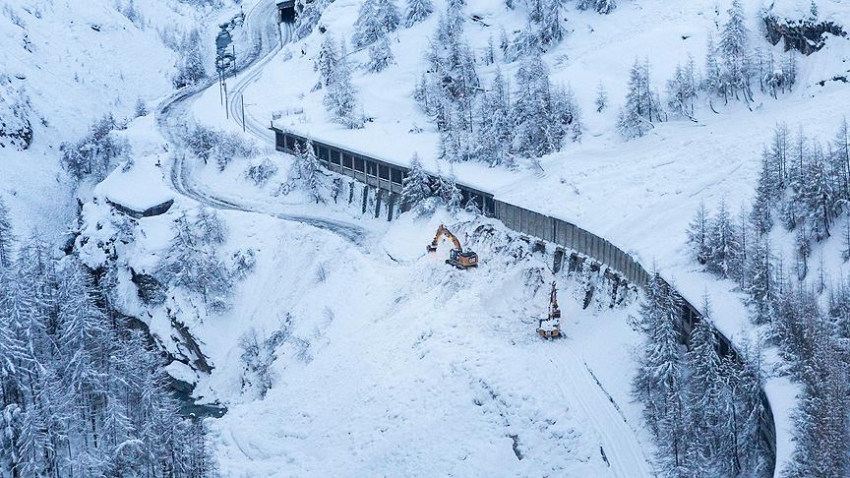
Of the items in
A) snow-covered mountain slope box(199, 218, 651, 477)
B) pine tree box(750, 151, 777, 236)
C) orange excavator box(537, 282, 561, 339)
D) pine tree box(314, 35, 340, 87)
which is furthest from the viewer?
pine tree box(314, 35, 340, 87)

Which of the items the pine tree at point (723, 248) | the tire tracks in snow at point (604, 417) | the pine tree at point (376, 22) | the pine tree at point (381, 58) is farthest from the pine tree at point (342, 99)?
the pine tree at point (723, 248)

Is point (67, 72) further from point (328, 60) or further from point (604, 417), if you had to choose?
point (604, 417)

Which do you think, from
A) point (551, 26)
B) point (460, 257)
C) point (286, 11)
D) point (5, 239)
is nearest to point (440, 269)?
point (460, 257)

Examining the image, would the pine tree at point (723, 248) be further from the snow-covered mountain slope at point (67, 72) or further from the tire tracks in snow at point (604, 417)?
the snow-covered mountain slope at point (67, 72)

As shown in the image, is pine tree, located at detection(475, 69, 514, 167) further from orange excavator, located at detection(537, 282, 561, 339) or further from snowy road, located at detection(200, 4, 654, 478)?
orange excavator, located at detection(537, 282, 561, 339)

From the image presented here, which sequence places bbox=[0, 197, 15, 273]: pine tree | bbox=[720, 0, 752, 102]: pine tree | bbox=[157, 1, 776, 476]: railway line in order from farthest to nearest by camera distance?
bbox=[0, 197, 15, 273]: pine tree < bbox=[720, 0, 752, 102]: pine tree < bbox=[157, 1, 776, 476]: railway line

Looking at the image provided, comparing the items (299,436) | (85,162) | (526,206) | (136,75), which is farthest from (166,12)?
(299,436)

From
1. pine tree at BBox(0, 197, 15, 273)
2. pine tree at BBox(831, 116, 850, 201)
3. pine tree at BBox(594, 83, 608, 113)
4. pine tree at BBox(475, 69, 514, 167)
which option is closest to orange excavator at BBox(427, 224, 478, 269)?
pine tree at BBox(475, 69, 514, 167)

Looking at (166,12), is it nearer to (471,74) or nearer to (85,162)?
(85,162)
